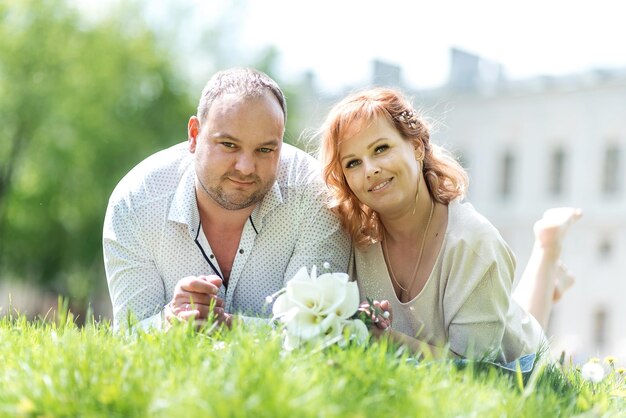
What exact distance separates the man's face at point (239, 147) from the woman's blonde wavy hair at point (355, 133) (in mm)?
278

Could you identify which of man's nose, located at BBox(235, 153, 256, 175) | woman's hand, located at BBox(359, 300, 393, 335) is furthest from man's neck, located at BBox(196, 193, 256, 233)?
woman's hand, located at BBox(359, 300, 393, 335)

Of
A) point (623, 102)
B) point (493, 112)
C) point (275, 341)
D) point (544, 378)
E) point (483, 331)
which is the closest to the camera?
point (275, 341)

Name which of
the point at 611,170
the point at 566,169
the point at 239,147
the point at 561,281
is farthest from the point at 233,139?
the point at 566,169

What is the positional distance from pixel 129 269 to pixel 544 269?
3489 millimetres

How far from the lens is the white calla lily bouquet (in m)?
3.82

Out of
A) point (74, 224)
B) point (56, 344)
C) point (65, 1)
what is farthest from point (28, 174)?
point (56, 344)

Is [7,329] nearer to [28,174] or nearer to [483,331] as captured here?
[483,331]

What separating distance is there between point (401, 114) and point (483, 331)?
1162 millimetres

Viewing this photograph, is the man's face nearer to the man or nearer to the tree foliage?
the man

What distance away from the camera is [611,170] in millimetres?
44781

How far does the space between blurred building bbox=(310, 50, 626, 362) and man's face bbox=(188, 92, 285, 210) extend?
36.5 metres

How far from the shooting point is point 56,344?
3.69 m

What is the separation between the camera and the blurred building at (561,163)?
141 feet

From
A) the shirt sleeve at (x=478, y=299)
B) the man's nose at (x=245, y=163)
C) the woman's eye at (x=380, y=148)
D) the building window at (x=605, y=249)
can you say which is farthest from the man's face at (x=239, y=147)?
the building window at (x=605, y=249)
